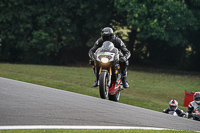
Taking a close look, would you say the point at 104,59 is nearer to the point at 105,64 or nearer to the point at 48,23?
the point at 105,64

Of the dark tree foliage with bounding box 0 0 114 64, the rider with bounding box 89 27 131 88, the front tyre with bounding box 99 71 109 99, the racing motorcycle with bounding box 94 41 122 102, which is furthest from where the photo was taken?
the dark tree foliage with bounding box 0 0 114 64

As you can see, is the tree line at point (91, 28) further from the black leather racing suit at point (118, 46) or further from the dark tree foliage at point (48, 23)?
the black leather racing suit at point (118, 46)

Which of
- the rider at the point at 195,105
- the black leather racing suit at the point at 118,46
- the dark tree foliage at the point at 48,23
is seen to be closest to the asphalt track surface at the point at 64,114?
the black leather racing suit at the point at 118,46

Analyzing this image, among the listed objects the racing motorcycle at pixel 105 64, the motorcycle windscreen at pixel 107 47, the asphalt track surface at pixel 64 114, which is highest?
the motorcycle windscreen at pixel 107 47

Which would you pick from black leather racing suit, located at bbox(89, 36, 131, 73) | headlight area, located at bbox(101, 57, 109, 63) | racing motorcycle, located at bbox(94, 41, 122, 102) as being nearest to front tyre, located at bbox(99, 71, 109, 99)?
racing motorcycle, located at bbox(94, 41, 122, 102)

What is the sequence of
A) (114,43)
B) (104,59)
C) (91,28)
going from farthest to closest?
(91,28), (114,43), (104,59)

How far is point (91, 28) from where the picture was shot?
119 feet

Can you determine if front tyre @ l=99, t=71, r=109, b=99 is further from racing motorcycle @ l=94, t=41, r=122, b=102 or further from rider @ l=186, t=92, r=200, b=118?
rider @ l=186, t=92, r=200, b=118

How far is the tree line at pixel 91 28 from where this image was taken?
1182 inches

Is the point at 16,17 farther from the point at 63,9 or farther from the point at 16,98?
the point at 16,98

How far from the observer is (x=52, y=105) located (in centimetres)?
764

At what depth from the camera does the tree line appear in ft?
98.5

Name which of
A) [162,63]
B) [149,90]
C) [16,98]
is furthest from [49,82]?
[162,63]

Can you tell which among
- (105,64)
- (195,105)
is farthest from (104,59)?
(195,105)
